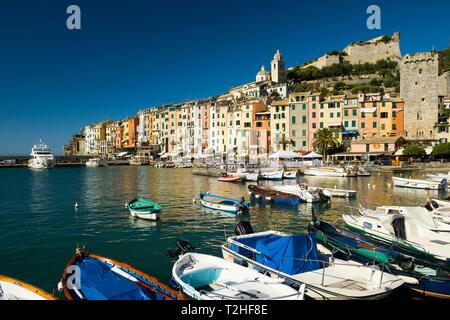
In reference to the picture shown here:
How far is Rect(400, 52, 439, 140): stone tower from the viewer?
2746 inches

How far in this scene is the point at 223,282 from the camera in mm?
10695

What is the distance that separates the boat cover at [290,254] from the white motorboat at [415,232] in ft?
17.3

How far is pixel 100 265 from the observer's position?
11578 mm

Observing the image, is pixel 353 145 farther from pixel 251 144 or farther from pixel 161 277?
pixel 161 277

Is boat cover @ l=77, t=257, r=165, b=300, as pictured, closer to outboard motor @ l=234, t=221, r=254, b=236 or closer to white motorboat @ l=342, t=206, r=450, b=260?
outboard motor @ l=234, t=221, r=254, b=236

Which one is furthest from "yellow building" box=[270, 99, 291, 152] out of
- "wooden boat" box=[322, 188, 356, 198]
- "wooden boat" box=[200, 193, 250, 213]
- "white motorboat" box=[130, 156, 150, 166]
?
"wooden boat" box=[200, 193, 250, 213]

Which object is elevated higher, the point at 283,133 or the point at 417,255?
the point at 283,133

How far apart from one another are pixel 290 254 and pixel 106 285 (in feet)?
19.3

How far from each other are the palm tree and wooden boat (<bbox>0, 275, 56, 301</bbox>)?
63.2m

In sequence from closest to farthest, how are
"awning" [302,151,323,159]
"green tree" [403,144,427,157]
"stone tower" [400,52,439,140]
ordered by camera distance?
"green tree" [403,144,427,157] < "awning" [302,151,323,159] < "stone tower" [400,52,439,140]

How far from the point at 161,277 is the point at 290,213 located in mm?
14750

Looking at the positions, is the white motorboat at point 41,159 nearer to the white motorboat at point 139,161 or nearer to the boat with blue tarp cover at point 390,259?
the white motorboat at point 139,161

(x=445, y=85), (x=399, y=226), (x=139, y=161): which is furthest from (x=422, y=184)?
(x=139, y=161)
